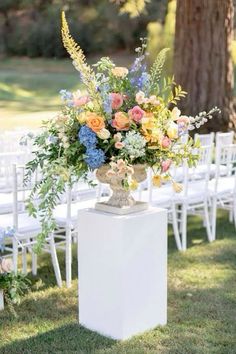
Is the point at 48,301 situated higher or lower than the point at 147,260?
lower

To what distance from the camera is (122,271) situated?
422cm

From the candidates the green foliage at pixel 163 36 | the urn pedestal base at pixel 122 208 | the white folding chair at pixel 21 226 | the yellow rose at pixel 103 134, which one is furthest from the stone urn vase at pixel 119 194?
the green foliage at pixel 163 36

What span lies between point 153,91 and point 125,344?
1.49 metres

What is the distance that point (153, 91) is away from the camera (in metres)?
4.28

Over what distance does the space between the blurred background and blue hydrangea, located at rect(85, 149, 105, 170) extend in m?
18.7

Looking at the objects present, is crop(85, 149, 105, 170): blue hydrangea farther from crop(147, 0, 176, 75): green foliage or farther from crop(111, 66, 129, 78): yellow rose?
crop(147, 0, 176, 75): green foliage

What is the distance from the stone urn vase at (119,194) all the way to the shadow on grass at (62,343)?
768 millimetres

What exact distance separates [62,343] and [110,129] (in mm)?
1293

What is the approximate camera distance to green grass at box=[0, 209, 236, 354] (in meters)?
4.25

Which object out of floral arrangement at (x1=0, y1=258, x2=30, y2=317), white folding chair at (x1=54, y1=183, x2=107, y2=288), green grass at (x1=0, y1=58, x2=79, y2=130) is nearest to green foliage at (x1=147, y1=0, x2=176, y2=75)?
green grass at (x1=0, y1=58, x2=79, y2=130)

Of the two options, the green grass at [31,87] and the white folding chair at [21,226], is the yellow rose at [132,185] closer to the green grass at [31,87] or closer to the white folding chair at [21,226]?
the white folding chair at [21,226]

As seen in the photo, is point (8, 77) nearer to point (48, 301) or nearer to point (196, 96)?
point (196, 96)

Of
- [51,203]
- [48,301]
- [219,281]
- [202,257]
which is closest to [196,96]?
[202,257]

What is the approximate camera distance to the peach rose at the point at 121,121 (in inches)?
160
